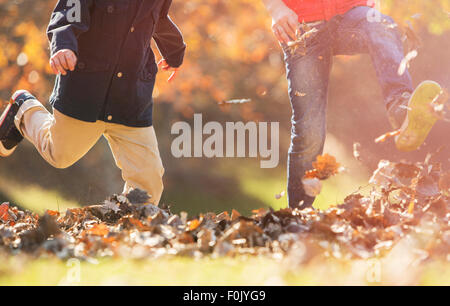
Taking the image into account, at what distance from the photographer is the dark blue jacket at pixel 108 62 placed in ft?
9.41

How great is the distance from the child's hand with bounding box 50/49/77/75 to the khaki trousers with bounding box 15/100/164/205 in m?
0.44

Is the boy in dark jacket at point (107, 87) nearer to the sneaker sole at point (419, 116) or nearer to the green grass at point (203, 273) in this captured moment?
the green grass at point (203, 273)

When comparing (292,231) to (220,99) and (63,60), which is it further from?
(220,99)

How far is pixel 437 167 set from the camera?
274 centimetres

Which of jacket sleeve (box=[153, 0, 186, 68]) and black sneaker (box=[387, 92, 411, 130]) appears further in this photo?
jacket sleeve (box=[153, 0, 186, 68])

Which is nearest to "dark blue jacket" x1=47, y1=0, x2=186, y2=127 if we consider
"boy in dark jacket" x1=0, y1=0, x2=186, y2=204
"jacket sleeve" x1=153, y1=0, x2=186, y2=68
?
"boy in dark jacket" x1=0, y1=0, x2=186, y2=204

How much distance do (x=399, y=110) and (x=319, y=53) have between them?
0.63 metres

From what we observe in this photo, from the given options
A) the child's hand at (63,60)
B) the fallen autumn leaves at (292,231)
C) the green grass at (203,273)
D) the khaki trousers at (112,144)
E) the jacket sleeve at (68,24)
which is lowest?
the green grass at (203,273)

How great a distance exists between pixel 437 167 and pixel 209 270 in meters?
1.57

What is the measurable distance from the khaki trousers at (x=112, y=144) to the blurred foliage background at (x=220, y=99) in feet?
7.27

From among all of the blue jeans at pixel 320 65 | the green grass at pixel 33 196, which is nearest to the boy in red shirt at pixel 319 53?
the blue jeans at pixel 320 65

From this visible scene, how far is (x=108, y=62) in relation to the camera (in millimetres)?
2896

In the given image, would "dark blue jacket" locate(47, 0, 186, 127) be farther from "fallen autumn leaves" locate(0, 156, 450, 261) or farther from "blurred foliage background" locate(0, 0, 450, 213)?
"blurred foliage background" locate(0, 0, 450, 213)

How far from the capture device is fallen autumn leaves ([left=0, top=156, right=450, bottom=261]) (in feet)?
6.36
